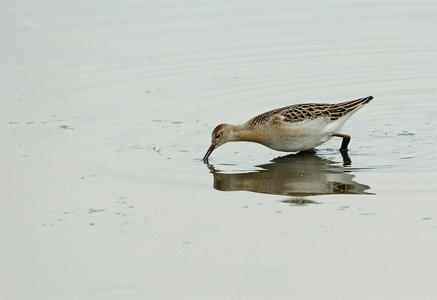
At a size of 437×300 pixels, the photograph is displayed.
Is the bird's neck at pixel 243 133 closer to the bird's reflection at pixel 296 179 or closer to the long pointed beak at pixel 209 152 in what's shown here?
the long pointed beak at pixel 209 152

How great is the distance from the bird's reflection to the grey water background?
0.03m

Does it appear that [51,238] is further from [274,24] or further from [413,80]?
[274,24]

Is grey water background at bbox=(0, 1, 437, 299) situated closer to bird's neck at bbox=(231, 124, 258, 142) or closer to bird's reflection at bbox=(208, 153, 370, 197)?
bird's reflection at bbox=(208, 153, 370, 197)

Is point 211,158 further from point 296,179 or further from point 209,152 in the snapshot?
point 296,179

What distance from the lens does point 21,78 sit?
1773cm

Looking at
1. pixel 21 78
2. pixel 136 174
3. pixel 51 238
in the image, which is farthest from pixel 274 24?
pixel 51 238

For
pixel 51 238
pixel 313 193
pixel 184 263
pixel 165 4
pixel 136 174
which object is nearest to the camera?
pixel 184 263

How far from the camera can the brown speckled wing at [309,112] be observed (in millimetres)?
13203

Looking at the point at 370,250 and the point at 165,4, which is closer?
the point at 370,250

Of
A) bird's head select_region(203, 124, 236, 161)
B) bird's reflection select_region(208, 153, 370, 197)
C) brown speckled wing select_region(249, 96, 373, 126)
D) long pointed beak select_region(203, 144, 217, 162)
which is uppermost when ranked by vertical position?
brown speckled wing select_region(249, 96, 373, 126)

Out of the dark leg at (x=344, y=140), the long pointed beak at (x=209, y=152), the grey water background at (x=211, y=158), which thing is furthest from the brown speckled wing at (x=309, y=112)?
the long pointed beak at (x=209, y=152)

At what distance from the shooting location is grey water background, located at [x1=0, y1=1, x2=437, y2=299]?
904 centimetres

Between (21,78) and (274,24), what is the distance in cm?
615

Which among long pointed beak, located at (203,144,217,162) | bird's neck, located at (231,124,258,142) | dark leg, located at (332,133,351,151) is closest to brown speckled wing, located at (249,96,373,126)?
bird's neck, located at (231,124,258,142)
